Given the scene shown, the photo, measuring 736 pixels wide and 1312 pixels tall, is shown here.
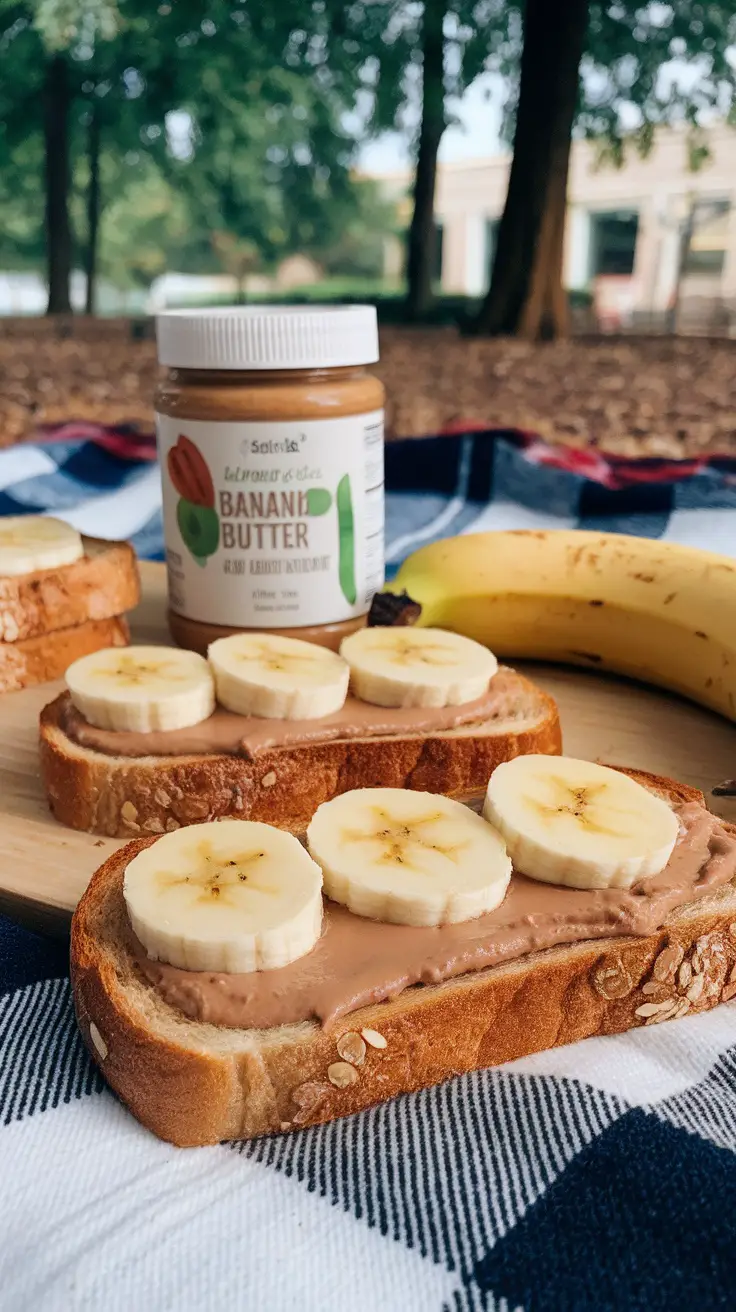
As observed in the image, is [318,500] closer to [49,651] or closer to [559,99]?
[49,651]

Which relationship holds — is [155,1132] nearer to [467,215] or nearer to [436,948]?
[436,948]

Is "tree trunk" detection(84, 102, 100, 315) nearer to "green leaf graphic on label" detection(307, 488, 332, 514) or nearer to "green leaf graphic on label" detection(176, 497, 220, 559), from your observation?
"green leaf graphic on label" detection(176, 497, 220, 559)

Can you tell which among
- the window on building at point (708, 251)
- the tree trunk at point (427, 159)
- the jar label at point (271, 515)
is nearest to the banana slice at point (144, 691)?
the jar label at point (271, 515)

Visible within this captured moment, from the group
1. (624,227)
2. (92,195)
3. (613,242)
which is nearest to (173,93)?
(92,195)

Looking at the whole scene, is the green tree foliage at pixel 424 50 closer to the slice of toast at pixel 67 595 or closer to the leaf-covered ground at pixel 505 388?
the leaf-covered ground at pixel 505 388

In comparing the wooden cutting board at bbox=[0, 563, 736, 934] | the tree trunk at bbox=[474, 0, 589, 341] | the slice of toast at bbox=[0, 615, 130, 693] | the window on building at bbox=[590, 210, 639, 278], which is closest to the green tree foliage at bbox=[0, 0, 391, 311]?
the tree trunk at bbox=[474, 0, 589, 341]

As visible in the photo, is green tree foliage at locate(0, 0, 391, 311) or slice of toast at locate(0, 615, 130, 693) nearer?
slice of toast at locate(0, 615, 130, 693)
